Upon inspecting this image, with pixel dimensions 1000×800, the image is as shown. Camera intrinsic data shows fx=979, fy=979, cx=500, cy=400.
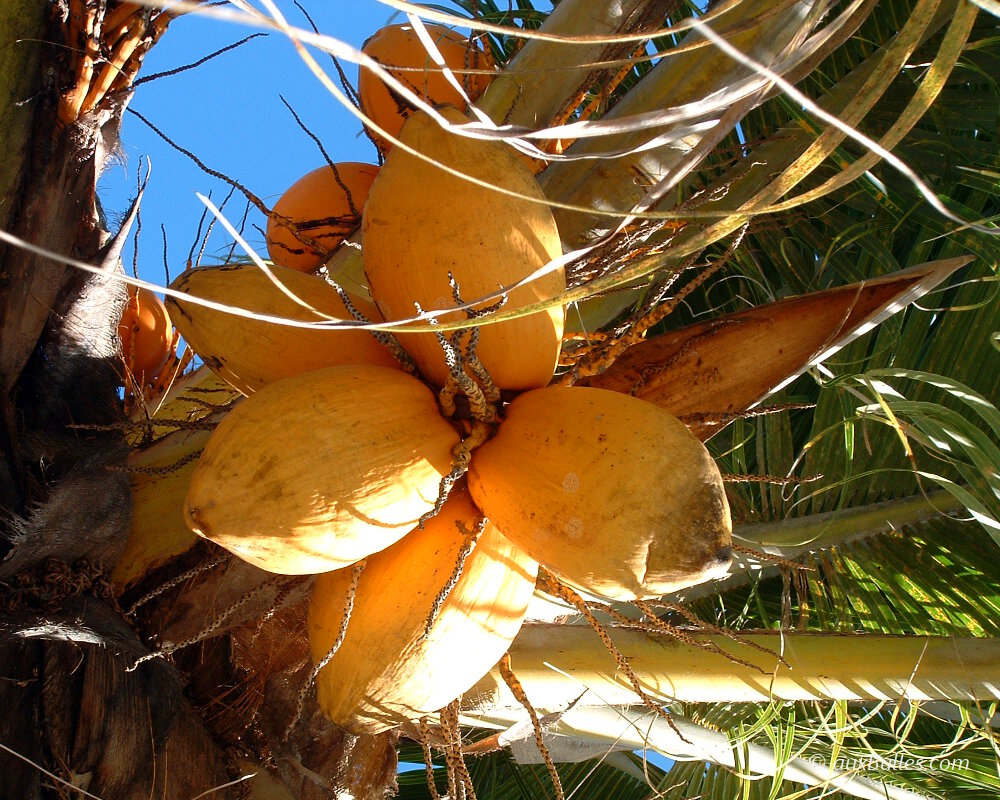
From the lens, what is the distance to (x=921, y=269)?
117 centimetres

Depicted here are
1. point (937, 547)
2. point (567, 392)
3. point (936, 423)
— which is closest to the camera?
point (567, 392)

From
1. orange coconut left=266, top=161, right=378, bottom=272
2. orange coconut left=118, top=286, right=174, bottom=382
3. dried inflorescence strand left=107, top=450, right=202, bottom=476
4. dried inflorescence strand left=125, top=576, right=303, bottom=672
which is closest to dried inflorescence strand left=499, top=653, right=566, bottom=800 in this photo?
dried inflorescence strand left=125, top=576, right=303, bottom=672

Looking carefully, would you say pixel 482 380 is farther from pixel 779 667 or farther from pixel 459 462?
pixel 779 667

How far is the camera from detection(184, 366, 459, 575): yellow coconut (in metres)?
0.92

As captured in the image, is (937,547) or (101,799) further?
(937,547)

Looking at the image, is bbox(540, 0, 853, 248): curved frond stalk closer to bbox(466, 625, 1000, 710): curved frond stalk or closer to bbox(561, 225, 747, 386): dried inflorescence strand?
bbox(561, 225, 747, 386): dried inflorescence strand

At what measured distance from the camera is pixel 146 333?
1.84 m

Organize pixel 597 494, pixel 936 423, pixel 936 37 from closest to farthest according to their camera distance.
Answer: pixel 597 494 < pixel 936 423 < pixel 936 37

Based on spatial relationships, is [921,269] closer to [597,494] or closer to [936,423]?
[936,423]

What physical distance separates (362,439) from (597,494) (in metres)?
0.23

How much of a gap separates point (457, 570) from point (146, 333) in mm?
1083

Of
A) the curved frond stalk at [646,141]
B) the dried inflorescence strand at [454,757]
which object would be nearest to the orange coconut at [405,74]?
the curved frond stalk at [646,141]

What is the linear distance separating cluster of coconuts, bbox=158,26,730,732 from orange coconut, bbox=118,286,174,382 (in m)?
0.63

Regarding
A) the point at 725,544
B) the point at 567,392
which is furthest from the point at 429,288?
the point at 725,544
